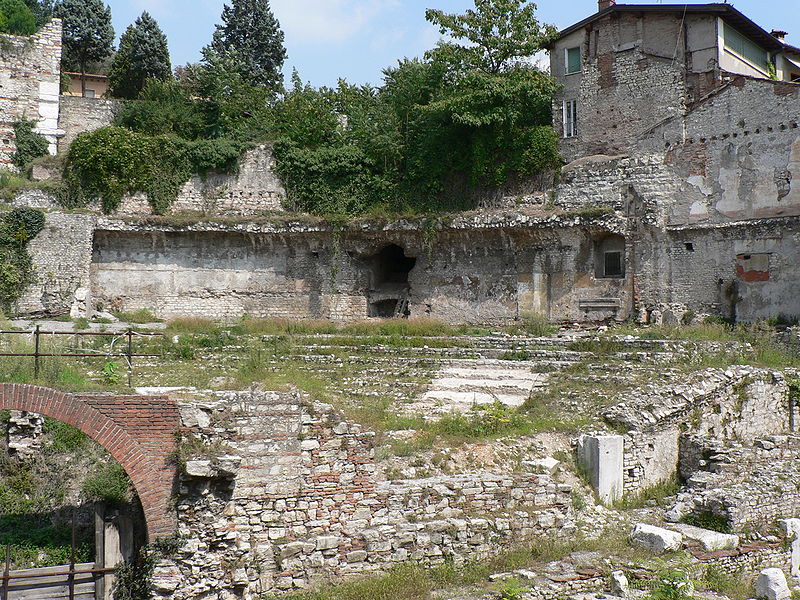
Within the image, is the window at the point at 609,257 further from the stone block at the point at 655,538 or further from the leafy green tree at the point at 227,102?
the stone block at the point at 655,538

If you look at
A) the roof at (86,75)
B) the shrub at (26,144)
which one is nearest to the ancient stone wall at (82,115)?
the shrub at (26,144)

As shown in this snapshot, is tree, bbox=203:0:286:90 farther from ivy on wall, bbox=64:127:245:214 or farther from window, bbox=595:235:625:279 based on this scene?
window, bbox=595:235:625:279

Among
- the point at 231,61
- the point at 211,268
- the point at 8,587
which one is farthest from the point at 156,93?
the point at 8,587

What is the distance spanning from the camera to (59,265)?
24.6 metres

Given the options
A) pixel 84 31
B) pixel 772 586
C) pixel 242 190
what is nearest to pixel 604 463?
pixel 772 586

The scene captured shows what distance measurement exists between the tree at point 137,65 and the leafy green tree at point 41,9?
29.7ft

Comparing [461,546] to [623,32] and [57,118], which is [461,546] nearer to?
[623,32]

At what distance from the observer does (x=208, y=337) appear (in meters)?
20.2

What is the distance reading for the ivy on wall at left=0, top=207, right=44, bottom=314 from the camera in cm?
2378

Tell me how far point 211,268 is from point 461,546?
1989cm

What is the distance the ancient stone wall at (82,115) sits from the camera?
29234mm

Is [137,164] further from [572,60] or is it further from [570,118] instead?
[572,60]

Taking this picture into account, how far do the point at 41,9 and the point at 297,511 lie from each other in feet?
141

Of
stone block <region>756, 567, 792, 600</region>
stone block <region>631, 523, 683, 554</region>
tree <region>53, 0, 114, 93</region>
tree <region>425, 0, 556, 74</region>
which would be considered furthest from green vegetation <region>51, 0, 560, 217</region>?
stone block <region>756, 567, 792, 600</region>
